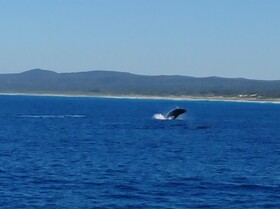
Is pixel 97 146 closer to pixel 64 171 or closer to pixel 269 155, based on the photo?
pixel 269 155

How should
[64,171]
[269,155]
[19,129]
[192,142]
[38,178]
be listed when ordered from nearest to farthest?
[38,178], [64,171], [269,155], [192,142], [19,129]

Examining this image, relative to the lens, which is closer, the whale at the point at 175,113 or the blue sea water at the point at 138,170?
the blue sea water at the point at 138,170

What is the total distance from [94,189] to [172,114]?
4427 inches

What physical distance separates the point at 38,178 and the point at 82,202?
10.2 m

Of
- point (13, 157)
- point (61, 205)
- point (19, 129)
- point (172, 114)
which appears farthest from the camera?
point (172, 114)

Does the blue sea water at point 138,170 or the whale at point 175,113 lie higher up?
the whale at point 175,113

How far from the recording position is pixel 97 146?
9381 cm

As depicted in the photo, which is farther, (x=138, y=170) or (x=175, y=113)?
(x=175, y=113)

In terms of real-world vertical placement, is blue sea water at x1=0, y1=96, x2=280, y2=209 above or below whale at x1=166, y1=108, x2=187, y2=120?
below

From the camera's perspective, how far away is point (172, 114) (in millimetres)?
170000

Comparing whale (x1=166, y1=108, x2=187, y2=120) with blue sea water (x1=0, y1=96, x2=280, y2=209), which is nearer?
blue sea water (x1=0, y1=96, x2=280, y2=209)

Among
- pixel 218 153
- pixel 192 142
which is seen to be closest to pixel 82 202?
pixel 218 153

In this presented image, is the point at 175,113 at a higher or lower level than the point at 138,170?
higher

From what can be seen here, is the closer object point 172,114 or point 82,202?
point 82,202
